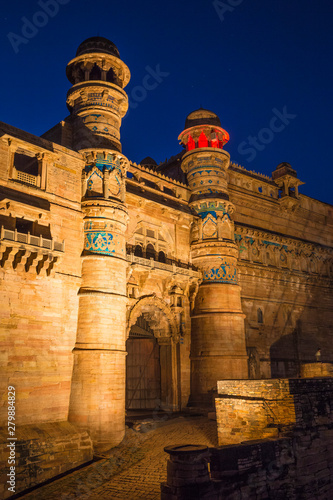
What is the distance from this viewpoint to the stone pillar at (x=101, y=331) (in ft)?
53.8

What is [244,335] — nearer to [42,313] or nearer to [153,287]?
[153,287]

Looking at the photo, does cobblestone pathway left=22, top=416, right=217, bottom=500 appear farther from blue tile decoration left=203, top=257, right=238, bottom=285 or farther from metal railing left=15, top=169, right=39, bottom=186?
metal railing left=15, top=169, right=39, bottom=186

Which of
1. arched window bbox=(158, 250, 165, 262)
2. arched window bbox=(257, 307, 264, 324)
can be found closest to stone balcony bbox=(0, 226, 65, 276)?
arched window bbox=(158, 250, 165, 262)

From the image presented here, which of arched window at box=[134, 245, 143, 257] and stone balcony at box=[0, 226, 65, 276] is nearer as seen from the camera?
stone balcony at box=[0, 226, 65, 276]

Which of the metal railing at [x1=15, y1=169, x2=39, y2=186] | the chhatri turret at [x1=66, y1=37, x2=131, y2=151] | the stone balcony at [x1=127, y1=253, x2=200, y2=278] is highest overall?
the chhatri turret at [x1=66, y1=37, x2=131, y2=151]

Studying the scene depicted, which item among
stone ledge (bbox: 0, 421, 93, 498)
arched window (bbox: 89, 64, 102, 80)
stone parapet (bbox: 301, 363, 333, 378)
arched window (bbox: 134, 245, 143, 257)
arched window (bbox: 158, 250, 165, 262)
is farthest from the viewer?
arched window (bbox: 158, 250, 165, 262)

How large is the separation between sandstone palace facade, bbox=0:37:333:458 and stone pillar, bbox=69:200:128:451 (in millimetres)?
48

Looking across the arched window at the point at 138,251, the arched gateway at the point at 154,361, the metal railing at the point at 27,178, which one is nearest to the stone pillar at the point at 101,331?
the metal railing at the point at 27,178

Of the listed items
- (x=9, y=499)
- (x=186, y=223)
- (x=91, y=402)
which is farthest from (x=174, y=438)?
(x=186, y=223)

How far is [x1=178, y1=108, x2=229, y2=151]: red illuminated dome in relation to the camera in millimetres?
26688

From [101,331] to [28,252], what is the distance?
4.35m

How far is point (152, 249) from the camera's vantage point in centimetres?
2291

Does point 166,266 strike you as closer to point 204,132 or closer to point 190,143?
point 190,143

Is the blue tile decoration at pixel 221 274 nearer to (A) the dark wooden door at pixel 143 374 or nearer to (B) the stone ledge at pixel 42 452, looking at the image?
(A) the dark wooden door at pixel 143 374
